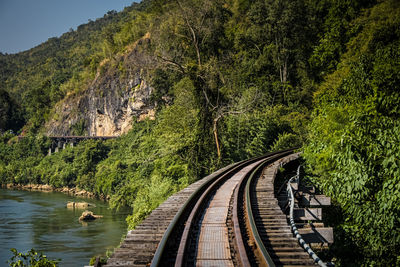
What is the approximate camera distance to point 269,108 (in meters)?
32.4

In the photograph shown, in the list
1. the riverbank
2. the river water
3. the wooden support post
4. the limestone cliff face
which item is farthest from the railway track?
the limestone cliff face

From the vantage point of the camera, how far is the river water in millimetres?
19984

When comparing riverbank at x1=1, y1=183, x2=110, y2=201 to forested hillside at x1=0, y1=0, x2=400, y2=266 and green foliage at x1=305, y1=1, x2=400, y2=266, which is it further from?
green foliage at x1=305, y1=1, x2=400, y2=266

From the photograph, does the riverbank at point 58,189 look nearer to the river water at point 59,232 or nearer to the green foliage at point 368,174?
the river water at point 59,232

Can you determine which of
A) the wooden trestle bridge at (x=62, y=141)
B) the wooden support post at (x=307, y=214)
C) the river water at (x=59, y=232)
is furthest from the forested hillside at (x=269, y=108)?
the wooden trestle bridge at (x=62, y=141)

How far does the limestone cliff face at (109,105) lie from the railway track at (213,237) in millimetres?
50814

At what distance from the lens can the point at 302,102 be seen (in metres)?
37.2

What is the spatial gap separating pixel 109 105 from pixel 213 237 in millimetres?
69966

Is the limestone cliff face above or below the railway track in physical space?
above

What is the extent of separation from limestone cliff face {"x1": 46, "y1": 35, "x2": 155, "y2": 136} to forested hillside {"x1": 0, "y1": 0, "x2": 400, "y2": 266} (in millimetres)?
856

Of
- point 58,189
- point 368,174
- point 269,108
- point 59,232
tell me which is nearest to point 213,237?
point 368,174

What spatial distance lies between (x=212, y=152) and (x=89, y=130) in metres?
64.7

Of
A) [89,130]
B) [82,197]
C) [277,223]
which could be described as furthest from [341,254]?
[89,130]

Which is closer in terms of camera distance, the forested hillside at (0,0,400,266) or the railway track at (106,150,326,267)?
the railway track at (106,150,326,267)
